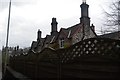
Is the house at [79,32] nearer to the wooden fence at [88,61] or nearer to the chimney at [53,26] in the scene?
the chimney at [53,26]

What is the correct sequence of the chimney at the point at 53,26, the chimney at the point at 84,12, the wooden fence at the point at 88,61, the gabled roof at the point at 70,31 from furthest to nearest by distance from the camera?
1. the chimney at the point at 53,26
2. the gabled roof at the point at 70,31
3. the chimney at the point at 84,12
4. the wooden fence at the point at 88,61

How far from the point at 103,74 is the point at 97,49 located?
57cm

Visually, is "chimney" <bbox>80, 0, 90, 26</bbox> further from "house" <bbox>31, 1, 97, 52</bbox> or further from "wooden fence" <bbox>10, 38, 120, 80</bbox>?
"wooden fence" <bbox>10, 38, 120, 80</bbox>

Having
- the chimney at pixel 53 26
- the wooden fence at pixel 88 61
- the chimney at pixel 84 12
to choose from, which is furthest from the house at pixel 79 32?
the wooden fence at pixel 88 61

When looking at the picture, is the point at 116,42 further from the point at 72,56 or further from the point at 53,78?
the point at 53,78

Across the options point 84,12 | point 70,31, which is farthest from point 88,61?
point 70,31

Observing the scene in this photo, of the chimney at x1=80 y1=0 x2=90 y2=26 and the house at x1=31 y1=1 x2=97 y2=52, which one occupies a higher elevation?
the chimney at x1=80 y1=0 x2=90 y2=26

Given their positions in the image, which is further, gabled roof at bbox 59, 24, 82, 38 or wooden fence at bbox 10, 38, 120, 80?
gabled roof at bbox 59, 24, 82, 38

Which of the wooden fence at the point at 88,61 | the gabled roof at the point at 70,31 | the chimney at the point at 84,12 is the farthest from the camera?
the gabled roof at the point at 70,31

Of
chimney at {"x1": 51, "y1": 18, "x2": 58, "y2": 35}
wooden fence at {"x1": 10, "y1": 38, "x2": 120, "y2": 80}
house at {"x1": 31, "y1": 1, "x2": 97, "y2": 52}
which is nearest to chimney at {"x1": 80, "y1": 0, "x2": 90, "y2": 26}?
house at {"x1": 31, "y1": 1, "x2": 97, "y2": 52}

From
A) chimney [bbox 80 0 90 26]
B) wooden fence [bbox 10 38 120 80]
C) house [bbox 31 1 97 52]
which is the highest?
chimney [bbox 80 0 90 26]

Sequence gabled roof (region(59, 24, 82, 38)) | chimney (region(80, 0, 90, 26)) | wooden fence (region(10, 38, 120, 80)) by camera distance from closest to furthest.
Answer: wooden fence (region(10, 38, 120, 80)), chimney (region(80, 0, 90, 26)), gabled roof (region(59, 24, 82, 38))

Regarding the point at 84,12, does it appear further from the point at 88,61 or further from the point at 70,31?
the point at 88,61

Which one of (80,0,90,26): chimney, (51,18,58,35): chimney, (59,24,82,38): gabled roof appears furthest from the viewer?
(51,18,58,35): chimney
